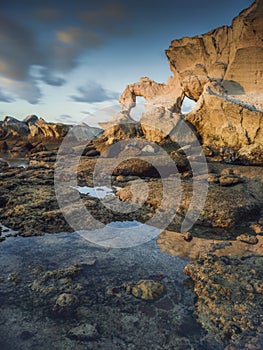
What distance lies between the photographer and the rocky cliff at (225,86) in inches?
706

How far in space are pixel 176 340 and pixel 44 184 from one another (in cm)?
845

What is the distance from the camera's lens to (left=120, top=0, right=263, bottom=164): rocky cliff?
1792 centimetres

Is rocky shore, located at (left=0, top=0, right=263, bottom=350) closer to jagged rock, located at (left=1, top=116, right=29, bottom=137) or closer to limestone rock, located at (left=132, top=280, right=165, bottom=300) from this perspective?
limestone rock, located at (left=132, top=280, right=165, bottom=300)

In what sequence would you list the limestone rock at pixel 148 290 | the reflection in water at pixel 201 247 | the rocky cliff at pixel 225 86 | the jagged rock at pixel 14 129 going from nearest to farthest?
the limestone rock at pixel 148 290 → the reflection in water at pixel 201 247 → the rocky cliff at pixel 225 86 → the jagged rock at pixel 14 129

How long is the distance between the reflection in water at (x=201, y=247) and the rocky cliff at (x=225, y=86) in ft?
30.3

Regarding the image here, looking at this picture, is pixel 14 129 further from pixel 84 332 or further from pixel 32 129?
pixel 84 332

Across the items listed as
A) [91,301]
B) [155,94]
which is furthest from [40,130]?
[91,301]

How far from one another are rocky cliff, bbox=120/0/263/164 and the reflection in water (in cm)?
924

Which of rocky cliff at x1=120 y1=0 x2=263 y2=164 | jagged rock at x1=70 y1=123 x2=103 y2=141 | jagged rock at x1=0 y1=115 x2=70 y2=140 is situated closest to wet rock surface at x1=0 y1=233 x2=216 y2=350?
rocky cliff at x1=120 y1=0 x2=263 y2=164

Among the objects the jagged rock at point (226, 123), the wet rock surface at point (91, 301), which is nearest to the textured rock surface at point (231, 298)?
the wet rock surface at point (91, 301)

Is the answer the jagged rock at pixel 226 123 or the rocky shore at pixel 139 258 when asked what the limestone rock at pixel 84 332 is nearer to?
the rocky shore at pixel 139 258

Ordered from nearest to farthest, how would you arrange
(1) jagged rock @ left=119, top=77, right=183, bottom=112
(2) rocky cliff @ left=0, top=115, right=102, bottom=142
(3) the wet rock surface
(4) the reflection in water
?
(3) the wet rock surface, (4) the reflection in water, (2) rocky cliff @ left=0, top=115, right=102, bottom=142, (1) jagged rock @ left=119, top=77, right=183, bottom=112

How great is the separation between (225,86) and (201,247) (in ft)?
75.4

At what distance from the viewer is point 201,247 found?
5.63 metres
